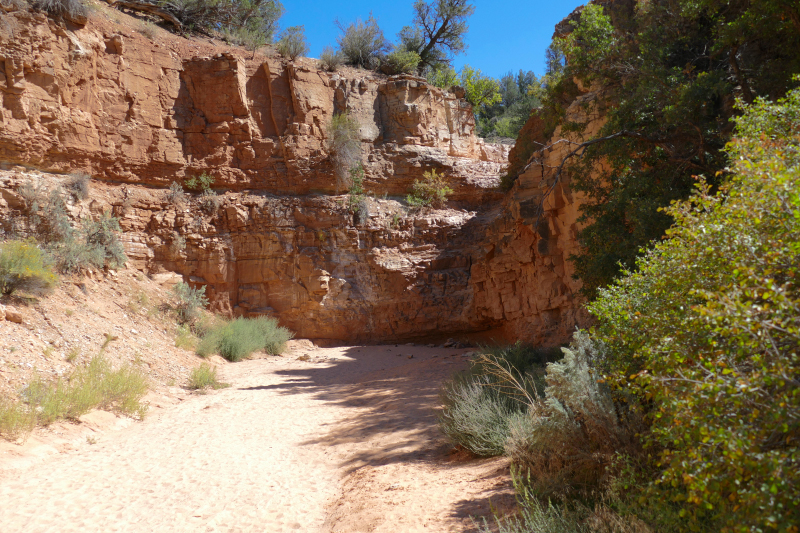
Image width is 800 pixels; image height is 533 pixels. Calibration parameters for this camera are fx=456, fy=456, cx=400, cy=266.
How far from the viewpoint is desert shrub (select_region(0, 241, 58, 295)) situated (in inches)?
333

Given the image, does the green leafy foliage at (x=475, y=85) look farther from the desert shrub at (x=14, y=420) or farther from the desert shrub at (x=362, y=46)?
the desert shrub at (x=14, y=420)

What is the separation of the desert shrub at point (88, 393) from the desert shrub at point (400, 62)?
56.7ft

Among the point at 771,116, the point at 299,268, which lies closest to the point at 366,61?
the point at 299,268

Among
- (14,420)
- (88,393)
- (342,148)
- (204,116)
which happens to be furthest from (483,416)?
(204,116)

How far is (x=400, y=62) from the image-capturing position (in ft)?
68.0

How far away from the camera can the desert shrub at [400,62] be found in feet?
68.0

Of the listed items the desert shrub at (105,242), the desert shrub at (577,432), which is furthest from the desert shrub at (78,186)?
the desert shrub at (577,432)

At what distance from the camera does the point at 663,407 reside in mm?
2145

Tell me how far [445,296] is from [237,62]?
1159 centimetres

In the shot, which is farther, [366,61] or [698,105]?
[366,61]

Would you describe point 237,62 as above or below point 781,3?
above

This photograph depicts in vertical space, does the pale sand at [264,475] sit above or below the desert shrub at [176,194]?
below

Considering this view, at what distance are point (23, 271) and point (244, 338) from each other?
5.82 metres

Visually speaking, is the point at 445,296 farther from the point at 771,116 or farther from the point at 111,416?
the point at 771,116
